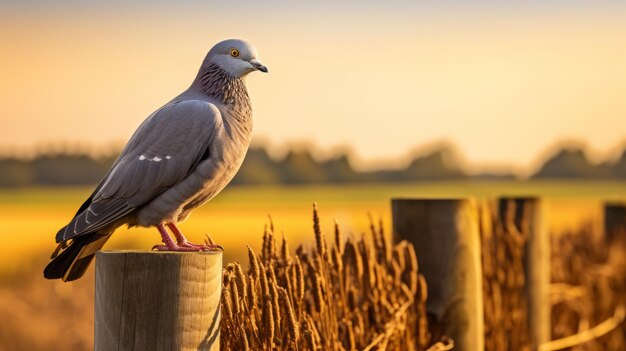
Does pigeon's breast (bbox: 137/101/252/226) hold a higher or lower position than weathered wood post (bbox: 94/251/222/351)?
higher

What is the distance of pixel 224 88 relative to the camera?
10.1ft

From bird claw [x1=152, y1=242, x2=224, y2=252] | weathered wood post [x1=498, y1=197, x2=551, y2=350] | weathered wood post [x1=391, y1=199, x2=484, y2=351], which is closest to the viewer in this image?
bird claw [x1=152, y1=242, x2=224, y2=252]

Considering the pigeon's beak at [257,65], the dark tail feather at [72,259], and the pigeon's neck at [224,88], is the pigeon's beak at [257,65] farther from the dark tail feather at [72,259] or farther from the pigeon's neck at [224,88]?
the dark tail feather at [72,259]

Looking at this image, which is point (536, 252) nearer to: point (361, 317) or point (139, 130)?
point (361, 317)

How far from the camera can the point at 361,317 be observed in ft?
11.6

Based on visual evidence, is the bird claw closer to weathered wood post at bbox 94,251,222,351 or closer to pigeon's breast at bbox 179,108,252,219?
pigeon's breast at bbox 179,108,252,219

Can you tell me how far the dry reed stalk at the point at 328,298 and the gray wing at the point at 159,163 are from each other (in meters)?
0.36

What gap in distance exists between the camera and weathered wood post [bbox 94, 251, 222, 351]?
2209 millimetres

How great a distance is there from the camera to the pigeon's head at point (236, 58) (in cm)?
305

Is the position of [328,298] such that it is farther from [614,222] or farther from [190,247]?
[614,222]

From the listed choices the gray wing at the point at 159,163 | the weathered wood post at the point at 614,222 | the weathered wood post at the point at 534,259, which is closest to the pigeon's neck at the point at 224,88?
the gray wing at the point at 159,163

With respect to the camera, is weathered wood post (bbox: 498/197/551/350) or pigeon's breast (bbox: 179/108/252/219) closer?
pigeon's breast (bbox: 179/108/252/219)

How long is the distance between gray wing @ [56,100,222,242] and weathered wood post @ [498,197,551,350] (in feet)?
8.40

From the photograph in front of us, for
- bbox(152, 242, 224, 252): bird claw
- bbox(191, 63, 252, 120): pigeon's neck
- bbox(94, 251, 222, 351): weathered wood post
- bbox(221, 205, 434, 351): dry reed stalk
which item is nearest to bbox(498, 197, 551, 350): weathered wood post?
bbox(221, 205, 434, 351): dry reed stalk
